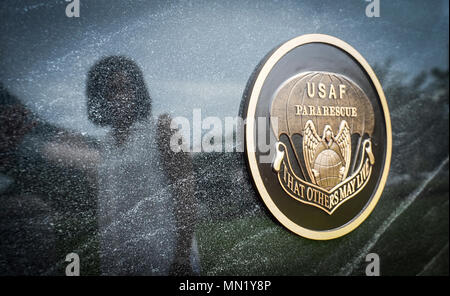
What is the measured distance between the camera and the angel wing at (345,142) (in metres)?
2.33

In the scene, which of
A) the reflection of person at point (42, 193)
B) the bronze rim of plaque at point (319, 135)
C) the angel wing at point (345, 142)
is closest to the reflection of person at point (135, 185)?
the reflection of person at point (42, 193)

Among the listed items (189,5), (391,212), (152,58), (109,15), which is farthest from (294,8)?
(391,212)

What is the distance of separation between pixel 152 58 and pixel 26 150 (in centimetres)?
78

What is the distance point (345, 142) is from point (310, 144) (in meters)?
→ 0.26

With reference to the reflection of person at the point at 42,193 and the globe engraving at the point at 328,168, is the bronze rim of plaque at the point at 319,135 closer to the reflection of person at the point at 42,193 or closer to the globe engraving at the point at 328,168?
the globe engraving at the point at 328,168

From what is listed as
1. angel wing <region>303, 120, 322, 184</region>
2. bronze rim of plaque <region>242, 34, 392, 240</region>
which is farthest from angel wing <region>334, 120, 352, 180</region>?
angel wing <region>303, 120, 322, 184</region>

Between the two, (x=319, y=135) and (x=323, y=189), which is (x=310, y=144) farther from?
(x=323, y=189)

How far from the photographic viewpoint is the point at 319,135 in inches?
89.8

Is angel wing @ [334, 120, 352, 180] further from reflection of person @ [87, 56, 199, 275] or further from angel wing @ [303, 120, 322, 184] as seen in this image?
reflection of person @ [87, 56, 199, 275]

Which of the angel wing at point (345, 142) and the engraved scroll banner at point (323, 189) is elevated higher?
the angel wing at point (345, 142)

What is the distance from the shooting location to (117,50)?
6.39ft

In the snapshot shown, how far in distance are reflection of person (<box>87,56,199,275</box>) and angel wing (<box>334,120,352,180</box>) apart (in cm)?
97
